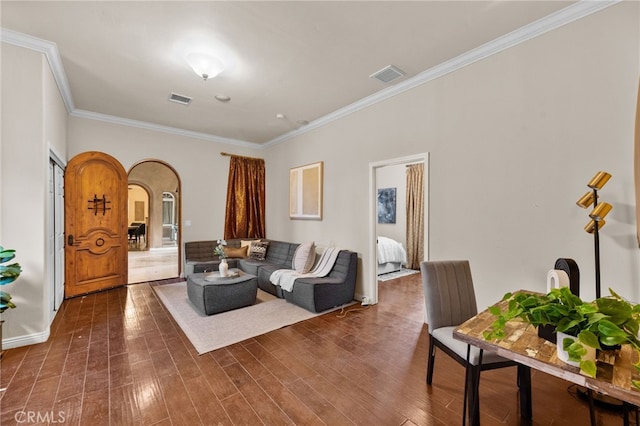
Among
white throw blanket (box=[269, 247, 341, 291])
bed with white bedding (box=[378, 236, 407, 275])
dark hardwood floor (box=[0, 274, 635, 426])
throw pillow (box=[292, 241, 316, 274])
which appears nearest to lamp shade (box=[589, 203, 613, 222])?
dark hardwood floor (box=[0, 274, 635, 426])

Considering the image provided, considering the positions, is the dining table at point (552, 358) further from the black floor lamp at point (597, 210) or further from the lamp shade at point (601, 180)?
the lamp shade at point (601, 180)

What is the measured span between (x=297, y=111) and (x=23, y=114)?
10.5ft

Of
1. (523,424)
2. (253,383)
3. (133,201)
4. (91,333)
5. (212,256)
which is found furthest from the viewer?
(133,201)

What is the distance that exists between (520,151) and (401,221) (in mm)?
4447

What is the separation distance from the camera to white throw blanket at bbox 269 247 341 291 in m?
4.04

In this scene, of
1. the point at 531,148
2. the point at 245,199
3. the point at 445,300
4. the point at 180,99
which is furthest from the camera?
the point at 245,199

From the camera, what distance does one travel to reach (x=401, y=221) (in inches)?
275

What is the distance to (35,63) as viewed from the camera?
2.78m

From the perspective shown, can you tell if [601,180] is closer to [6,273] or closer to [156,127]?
[6,273]

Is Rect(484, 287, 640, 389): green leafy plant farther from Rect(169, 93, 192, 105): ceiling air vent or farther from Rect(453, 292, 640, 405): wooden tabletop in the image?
Rect(169, 93, 192, 105): ceiling air vent

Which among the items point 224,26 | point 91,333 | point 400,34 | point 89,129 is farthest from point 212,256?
point 400,34

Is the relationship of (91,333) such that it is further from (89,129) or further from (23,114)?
(89,129)

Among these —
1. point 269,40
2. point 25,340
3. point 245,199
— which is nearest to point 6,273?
point 25,340

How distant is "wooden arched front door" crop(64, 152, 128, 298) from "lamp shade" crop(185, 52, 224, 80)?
113 inches
